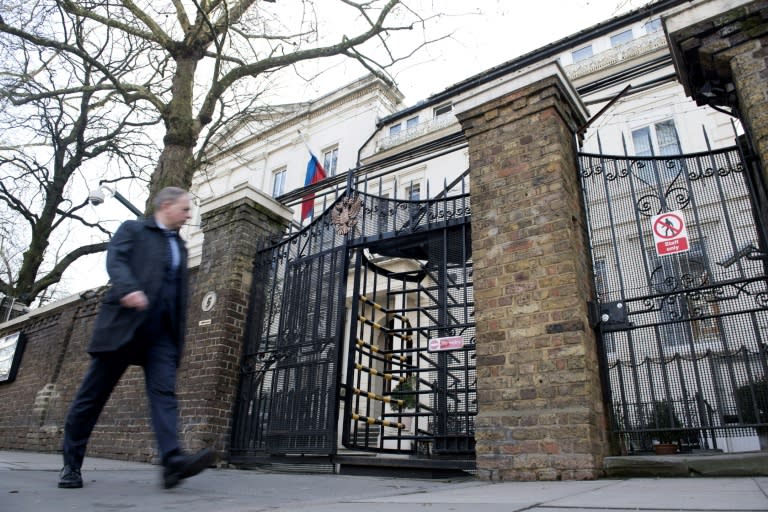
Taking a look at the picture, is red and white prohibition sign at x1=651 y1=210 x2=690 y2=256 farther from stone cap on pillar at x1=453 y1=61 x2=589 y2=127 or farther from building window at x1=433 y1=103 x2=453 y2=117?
building window at x1=433 y1=103 x2=453 y2=117

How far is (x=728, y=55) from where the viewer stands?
4.04 metres

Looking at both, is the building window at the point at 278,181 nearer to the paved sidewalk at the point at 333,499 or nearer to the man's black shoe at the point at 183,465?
the paved sidewalk at the point at 333,499

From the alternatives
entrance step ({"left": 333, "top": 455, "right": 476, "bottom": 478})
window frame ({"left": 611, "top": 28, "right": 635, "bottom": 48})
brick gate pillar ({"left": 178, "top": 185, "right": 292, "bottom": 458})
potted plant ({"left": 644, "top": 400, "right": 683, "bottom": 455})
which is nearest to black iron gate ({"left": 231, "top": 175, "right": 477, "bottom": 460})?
brick gate pillar ({"left": 178, "top": 185, "right": 292, "bottom": 458})

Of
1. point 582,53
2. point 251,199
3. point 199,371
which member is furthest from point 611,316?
point 582,53

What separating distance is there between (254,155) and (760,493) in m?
22.4

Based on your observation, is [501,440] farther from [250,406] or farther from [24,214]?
[24,214]

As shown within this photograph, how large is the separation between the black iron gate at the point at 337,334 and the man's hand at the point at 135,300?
9.68 feet

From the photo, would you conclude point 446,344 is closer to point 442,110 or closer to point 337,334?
point 337,334

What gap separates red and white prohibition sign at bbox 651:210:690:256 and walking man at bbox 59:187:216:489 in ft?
11.7

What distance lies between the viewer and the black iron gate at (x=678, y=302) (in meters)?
3.73

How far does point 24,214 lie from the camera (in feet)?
50.9

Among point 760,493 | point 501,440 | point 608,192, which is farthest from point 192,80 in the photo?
point 760,493

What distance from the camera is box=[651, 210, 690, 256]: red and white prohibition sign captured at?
13.3ft

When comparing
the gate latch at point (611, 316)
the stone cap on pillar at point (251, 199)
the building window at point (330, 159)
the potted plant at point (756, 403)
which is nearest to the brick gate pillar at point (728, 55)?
the gate latch at point (611, 316)
